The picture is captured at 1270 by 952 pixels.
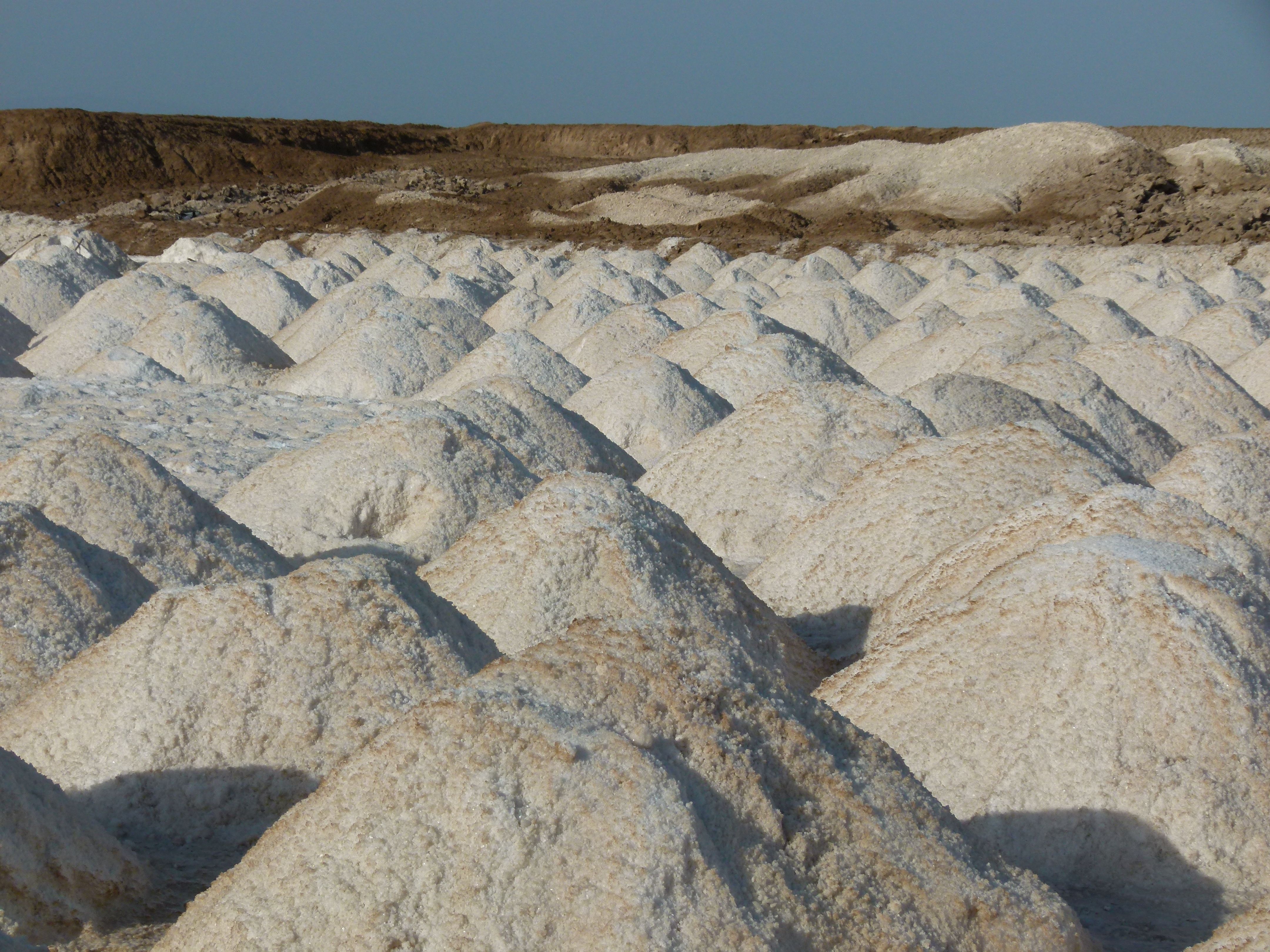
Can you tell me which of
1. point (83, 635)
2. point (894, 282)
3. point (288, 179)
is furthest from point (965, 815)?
point (288, 179)

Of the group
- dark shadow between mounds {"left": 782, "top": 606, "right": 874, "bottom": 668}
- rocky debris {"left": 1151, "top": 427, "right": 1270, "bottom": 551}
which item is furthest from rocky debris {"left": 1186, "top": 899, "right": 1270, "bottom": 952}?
rocky debris {"left": 1151, "top": 427, "right": 1270, "bottom": 551}

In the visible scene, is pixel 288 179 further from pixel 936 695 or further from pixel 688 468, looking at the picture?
pixel 936 695

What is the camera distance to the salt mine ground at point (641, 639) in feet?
9.55

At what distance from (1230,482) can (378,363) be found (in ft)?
23.1

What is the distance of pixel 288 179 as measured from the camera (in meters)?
40.6

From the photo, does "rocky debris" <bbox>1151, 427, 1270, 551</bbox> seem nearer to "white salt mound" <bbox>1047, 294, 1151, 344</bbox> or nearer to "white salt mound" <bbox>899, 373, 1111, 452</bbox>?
"white salt mound" <bbox>899, 373, 1111, 452</bbox>

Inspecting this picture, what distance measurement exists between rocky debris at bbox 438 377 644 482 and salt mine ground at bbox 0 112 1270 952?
0.13 ft

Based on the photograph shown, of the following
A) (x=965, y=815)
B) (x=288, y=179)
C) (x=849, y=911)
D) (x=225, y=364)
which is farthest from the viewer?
(x=288, y=179)

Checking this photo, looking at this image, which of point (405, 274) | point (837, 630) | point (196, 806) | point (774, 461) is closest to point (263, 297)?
point (405, 274)

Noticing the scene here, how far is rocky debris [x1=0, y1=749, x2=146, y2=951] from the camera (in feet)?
10.9

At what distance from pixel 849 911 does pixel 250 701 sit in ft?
6.47

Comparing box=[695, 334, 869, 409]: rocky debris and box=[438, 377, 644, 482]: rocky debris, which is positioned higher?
box=[695, 334, 869, 409]: rocky debris

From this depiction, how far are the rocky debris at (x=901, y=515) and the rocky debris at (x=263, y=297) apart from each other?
9750mm

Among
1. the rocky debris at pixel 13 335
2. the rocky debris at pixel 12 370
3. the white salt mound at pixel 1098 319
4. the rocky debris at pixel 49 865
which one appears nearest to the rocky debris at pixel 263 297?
the rocky debris at pixel 13 335
